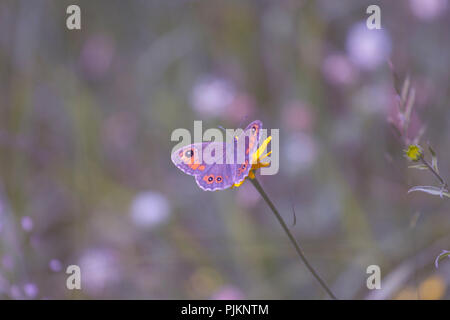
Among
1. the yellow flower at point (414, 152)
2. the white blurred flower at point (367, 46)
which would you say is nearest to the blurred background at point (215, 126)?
the white blurred flower at point (367, 46)

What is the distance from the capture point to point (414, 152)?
0.44m

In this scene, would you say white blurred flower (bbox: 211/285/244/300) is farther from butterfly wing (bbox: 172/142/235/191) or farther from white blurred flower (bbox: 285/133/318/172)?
butterfly wing (bbox: 172/142/235/191)

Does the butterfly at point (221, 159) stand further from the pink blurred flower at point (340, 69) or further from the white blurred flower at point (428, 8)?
the white blurred flower at point (428, 8)

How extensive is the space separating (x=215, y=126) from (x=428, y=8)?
682mm

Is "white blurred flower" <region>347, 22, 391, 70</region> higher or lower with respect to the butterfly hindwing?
higher

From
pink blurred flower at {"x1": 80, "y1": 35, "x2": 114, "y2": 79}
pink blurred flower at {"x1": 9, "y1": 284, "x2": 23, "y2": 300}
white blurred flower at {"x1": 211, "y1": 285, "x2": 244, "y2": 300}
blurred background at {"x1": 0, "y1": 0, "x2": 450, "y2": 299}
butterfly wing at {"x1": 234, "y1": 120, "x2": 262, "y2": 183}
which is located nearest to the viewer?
butterfly wing at {"x1": 234, "y1": 120, "x2": 262, "y2": 183}

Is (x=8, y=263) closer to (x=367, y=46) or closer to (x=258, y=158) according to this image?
(x=258, y=158)

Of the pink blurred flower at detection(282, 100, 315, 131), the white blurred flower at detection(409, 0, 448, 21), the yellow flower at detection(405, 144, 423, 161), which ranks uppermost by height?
the white blurred flower at detection(409, 0, 448, 21)

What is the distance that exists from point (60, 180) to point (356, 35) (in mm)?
961

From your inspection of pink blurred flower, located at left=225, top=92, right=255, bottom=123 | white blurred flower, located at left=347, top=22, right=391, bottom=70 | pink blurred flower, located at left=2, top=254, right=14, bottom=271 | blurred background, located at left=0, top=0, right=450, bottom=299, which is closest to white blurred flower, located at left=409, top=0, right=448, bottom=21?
blurred background, located at left=0, top=0, right=450, bottom=299

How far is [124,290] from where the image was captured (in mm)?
1235

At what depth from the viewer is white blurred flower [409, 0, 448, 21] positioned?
1311mm

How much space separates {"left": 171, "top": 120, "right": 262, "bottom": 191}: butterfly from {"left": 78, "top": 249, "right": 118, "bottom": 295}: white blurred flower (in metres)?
0.77
